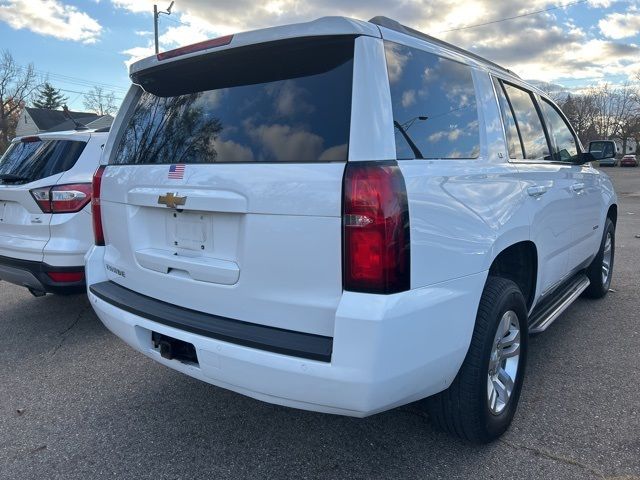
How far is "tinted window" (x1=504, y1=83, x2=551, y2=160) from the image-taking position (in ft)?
10.9

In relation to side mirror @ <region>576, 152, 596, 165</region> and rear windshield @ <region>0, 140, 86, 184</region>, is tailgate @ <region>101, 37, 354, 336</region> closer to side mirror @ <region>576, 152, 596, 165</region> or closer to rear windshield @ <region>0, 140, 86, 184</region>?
rear windshield @ <region>0, 140, 86, 184</region>

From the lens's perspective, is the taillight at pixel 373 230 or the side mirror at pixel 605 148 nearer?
the taillight at pixel 373 230

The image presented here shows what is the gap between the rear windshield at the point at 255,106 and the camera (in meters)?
2.08

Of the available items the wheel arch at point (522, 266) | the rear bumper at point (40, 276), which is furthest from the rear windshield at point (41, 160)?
the wheel arch at point (522, 266)

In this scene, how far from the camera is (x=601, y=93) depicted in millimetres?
82500

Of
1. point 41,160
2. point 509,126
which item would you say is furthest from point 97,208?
point 509,126

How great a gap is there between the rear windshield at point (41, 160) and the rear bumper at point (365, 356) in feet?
9.06

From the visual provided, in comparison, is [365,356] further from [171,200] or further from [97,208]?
[97,208]

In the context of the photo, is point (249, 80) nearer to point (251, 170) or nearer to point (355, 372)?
point (251, 170)

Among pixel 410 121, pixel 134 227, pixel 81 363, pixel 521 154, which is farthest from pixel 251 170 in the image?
pixel 81 363

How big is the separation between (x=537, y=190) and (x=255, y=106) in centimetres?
183

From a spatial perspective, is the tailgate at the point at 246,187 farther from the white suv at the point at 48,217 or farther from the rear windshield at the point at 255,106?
the white suv at the point at 48,217

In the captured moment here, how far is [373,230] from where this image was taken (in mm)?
1921

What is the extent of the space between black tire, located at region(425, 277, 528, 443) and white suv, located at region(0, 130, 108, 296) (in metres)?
3.14
